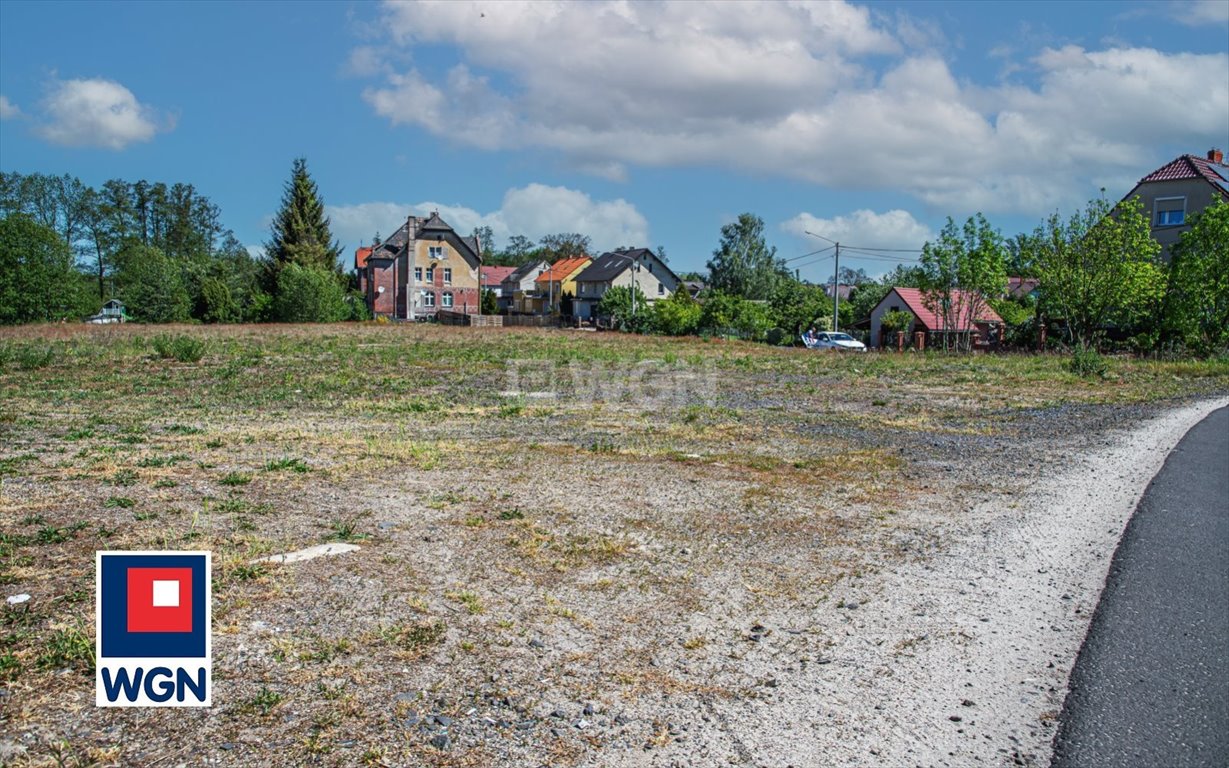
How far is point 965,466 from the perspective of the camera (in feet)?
37.8

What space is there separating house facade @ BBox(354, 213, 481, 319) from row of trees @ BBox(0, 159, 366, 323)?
7.06m

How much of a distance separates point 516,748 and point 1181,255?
1715 inches

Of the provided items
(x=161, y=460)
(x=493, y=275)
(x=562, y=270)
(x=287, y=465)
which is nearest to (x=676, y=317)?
(x=562, y=270)

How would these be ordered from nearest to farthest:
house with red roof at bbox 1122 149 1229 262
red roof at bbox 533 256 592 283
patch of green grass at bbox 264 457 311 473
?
patch of green grass at bbox 264 457 311 473
house with red roof at bbox 1122 149 1229 262
red roof at bbox 533 256 592 283

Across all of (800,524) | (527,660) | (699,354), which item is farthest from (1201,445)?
(699,354)

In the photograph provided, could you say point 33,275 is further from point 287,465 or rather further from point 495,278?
point 495,278

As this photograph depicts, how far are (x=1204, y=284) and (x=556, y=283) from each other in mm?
75016

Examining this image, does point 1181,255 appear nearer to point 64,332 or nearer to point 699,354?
point 699,354

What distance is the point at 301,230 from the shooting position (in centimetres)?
7056

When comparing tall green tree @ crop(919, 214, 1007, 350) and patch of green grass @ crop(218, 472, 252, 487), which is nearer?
patch of green grass @ crop(218, 472, 252, 487)

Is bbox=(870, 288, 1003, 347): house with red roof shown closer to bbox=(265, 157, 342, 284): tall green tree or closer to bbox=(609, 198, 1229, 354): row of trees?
bbox=(609, 198, 1229, 354): row of trees

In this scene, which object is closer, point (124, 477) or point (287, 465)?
point (124, 477)

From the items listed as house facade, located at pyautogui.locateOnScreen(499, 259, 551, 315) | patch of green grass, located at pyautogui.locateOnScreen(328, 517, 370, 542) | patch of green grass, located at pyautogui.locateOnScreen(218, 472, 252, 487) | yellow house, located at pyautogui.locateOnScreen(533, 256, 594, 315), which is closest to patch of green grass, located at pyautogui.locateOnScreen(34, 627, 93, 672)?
patch of green grass, located at pyautogui.locateOnScreen(328, 517, 370, 542)

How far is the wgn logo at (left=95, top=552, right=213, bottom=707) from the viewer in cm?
419
